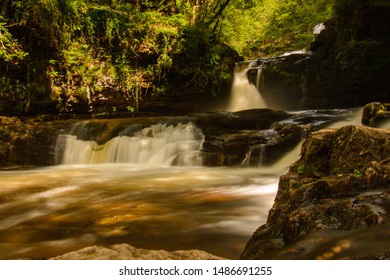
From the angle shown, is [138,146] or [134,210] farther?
[138,146]

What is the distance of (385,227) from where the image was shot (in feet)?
5.74

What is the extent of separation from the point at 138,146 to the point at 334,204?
7.25 meters

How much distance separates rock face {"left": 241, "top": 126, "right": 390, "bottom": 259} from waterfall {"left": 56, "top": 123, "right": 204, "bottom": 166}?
216 inches

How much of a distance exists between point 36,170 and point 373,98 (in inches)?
410

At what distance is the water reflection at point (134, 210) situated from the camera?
10.2ft

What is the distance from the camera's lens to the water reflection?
10.2 ft

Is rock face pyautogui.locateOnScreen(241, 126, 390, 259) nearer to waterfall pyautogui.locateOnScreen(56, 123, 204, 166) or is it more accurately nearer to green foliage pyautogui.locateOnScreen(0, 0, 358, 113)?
waterfall pyautogui.locateOnScreen(56, 123, 204, 166)

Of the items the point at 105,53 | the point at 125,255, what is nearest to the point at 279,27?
the point at 105,53

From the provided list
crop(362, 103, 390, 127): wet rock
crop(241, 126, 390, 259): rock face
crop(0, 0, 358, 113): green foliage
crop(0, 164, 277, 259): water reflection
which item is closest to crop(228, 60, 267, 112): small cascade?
crop(0, 0, 358, 113): green foliage

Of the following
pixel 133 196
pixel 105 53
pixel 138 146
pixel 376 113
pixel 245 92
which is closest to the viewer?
pixel 133 196

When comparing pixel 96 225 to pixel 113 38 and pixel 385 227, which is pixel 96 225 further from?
pixel 113 38

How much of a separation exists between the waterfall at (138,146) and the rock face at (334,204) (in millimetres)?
5489

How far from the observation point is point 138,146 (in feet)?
29.2

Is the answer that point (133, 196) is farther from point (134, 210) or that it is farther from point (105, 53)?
point (105, 53)
